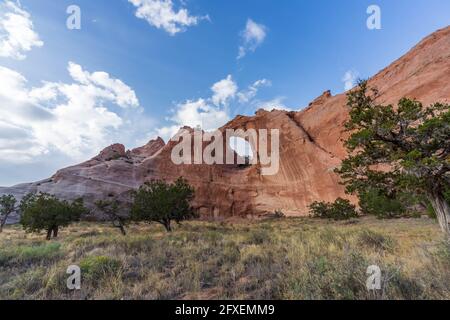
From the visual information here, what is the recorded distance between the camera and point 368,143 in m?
10.3

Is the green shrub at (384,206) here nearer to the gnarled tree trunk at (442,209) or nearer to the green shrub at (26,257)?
the gnarled tree trunk at (442,209)

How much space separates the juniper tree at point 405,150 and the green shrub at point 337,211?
25444 mm

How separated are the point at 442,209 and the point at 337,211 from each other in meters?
26.4

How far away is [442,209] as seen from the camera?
8992 mm

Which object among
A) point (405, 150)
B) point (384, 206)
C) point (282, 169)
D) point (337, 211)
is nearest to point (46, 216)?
point (405, 150)

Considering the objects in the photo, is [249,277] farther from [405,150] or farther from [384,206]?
[384,206]

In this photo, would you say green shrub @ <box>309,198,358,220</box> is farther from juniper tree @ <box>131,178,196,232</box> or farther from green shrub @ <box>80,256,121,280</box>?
green shrub @ <box>80,256,121,280</box>

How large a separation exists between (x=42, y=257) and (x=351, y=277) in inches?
377

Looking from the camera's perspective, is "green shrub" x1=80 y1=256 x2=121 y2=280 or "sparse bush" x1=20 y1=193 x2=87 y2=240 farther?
"sparse bush" x1=20 y1=193 x2=87 y2=240

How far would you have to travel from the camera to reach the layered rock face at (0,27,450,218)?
37.6 m

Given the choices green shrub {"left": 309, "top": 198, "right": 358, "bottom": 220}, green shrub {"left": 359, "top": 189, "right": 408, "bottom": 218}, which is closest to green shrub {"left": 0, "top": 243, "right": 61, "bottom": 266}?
green shrub {"left": 359, "top": 189, "right": 408, "bottom": 218}

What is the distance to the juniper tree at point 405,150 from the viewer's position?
8484 millimetres

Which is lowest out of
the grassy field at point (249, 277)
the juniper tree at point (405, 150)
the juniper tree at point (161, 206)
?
the grassy field at point (249, 277)

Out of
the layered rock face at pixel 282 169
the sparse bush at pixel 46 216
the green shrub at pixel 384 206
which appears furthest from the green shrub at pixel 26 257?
the layered rock face at pixel 282 169
